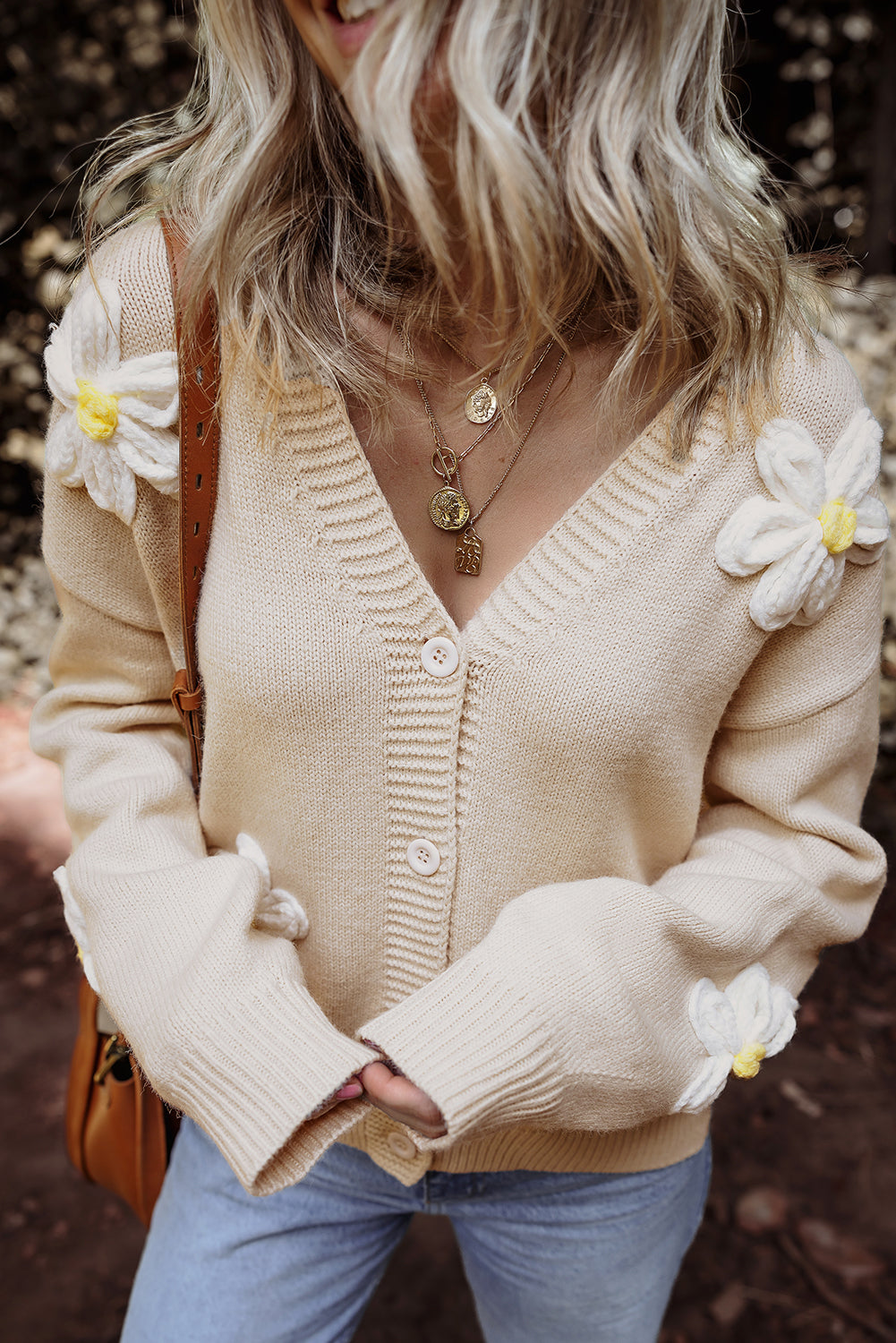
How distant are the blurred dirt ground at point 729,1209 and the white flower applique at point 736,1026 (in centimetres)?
153

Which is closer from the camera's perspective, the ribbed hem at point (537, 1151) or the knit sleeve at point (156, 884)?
the knit sleeve at point (156, 884)

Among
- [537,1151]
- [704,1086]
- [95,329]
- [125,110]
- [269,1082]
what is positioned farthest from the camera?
[125,110]

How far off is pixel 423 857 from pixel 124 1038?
18.2 inches

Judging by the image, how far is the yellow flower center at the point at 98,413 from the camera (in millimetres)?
1095

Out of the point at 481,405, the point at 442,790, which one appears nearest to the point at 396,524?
the point at 481,405

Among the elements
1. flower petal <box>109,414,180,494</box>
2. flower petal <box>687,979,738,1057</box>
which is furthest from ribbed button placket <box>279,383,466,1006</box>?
flower petal <box>687,979,738,1057</box>

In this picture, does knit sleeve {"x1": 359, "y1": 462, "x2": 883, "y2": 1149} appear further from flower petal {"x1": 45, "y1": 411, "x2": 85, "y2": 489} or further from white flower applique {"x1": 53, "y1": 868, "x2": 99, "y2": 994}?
flower petal {"x1": 45, "y1": 411, "x2": 85, "y2": 489}

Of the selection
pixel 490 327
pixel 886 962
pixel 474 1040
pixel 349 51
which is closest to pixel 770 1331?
pixel 886 962

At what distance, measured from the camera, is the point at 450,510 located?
47.9 inches

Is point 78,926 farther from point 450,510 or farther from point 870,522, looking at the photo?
point 870,522

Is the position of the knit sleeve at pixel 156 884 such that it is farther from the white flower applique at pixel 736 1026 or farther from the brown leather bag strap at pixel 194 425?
the white flower applique at pixel 736 1026

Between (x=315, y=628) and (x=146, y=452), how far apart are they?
257 mm

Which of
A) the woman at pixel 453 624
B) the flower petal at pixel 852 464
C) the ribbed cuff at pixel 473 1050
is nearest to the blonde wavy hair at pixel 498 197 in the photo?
the woman at pixel 453 624

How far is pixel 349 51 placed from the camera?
99cm
